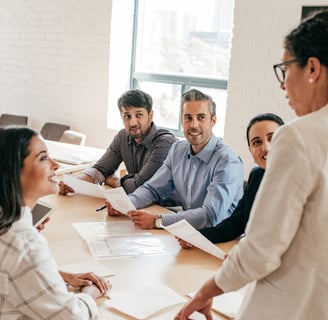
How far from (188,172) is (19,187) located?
51.6 inches

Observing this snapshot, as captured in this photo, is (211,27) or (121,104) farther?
(211,27)

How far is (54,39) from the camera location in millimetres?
4941

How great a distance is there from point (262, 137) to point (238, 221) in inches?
13.7

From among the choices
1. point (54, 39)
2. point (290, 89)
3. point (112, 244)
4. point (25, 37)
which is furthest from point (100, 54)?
point (290, 89)

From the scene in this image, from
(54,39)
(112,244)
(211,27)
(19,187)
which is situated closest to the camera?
(19,187)

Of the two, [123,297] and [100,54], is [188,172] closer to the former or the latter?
[123,297]

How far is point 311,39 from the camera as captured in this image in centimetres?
86

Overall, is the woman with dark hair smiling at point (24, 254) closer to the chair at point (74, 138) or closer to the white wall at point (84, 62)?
the white wall at point (84, 62)

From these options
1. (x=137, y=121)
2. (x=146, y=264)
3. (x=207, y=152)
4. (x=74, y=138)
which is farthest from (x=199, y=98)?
(x=74, y=138)

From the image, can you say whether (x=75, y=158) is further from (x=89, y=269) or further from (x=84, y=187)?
(x=89, y=269)

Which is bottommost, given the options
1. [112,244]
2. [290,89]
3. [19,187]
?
[112,244]

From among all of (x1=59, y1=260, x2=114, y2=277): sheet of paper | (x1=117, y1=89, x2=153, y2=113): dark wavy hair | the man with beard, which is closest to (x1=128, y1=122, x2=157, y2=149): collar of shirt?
the man with beard

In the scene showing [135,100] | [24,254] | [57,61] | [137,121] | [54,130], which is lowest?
[54,130]

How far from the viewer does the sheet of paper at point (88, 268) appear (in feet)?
4.92
